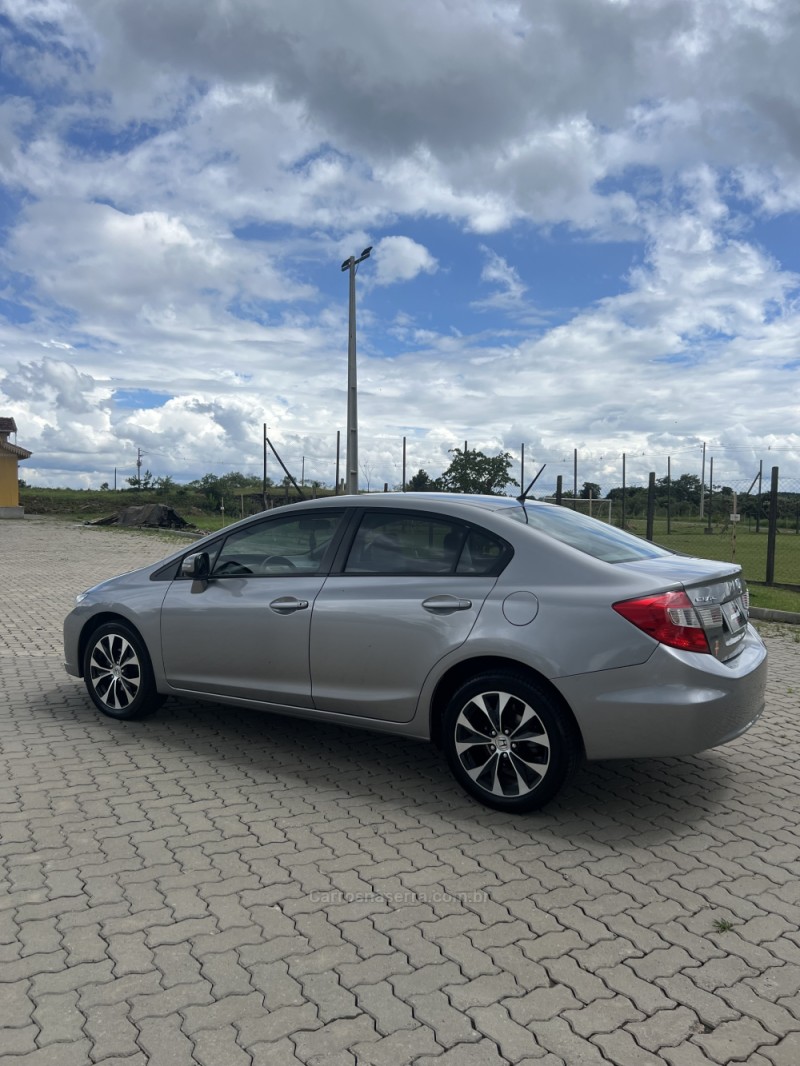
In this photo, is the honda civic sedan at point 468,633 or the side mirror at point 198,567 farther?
the side mirror at point 198,567

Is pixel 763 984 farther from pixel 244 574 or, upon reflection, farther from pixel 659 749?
pixel 244 574

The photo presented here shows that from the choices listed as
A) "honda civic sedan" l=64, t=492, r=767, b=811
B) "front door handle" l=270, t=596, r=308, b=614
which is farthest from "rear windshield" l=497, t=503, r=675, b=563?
"front door handle" l=270, t=596, r=308, b=614

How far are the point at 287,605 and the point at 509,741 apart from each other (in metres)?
1.51

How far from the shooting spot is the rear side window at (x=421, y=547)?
4438 mm

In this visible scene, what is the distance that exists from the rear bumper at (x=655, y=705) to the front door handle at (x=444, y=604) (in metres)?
0.61

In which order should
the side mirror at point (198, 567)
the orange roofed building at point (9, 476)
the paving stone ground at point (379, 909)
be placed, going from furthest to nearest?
the orange roofed building at point (9, 476), the side mirror at point (198, 567), the paving stone ground at point (379, 909)

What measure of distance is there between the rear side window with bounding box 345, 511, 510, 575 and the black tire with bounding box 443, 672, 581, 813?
0.62m

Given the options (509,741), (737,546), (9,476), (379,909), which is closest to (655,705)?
(509,741)

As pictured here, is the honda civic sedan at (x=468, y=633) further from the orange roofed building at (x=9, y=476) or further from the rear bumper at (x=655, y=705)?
the orange roofed building at (x=9, y=476)

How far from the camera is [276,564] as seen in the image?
5168mm

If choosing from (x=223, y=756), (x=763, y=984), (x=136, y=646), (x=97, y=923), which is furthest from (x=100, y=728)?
(x=763, y=984)

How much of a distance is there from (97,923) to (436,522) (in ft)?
8.22

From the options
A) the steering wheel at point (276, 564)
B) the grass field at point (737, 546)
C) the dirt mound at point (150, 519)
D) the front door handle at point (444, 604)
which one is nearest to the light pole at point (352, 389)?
the grass field at point (737, 546)

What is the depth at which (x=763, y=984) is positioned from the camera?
2.80 meters
